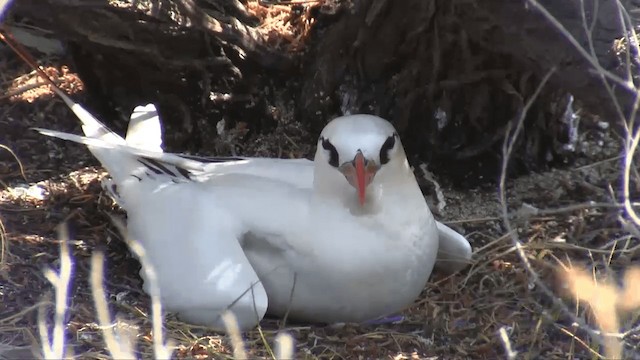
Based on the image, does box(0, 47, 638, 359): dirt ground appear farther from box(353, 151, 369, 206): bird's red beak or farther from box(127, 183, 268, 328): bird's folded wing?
box(353, 151, 369, 206): bird's red beak

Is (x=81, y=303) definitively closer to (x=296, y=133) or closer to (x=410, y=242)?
(x=410, y=242)

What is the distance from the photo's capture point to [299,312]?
3174mm

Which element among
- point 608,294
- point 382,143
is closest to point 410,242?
point 382,143

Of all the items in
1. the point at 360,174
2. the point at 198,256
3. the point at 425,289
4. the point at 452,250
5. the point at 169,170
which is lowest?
the point at 425,289

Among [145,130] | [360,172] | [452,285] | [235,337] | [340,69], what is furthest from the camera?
[340,69]

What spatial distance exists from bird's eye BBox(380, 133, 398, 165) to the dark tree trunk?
645 mm

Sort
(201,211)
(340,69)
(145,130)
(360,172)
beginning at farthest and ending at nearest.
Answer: (340,69), (145,130), (201,211), (360,172)

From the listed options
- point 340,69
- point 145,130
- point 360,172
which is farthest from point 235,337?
point 340,69

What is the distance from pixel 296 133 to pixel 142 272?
1154 millimetres

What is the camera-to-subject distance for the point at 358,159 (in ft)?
9.67

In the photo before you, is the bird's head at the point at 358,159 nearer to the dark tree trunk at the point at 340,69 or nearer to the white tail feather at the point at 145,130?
the dark tree trunk at the point at 340,69

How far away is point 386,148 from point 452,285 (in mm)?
657

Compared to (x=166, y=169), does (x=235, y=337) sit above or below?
above

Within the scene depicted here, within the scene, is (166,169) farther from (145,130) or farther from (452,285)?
(452,285)
